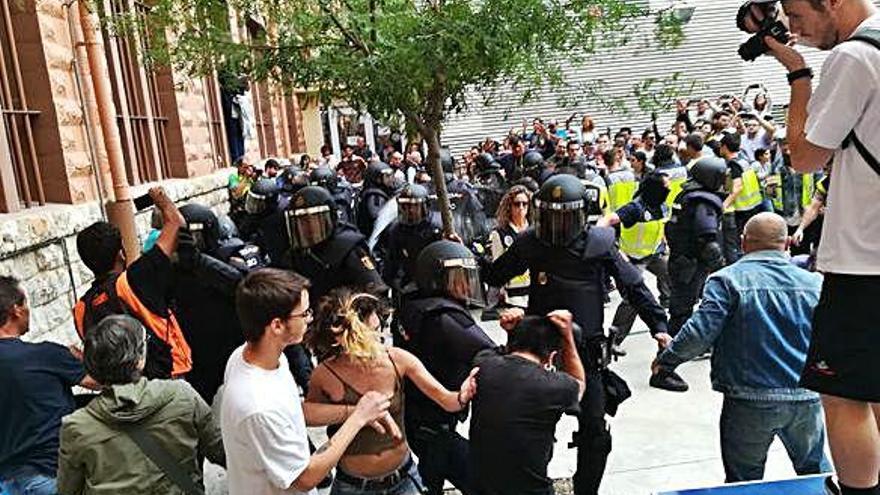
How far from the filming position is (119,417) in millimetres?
2537

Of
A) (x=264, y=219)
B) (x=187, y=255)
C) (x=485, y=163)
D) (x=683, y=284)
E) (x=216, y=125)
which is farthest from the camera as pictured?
(x=216, y=125)

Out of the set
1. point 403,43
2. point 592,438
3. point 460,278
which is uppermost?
point 403,43

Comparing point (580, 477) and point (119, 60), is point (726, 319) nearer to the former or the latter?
point (580, 477)

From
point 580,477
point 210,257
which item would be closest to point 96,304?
point 210,257

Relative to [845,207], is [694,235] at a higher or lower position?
lower

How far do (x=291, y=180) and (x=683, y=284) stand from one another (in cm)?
494

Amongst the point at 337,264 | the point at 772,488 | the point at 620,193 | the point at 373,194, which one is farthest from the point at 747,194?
the point at 772,488

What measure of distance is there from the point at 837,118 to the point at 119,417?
2.42 meters

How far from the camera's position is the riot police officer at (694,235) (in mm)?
6312

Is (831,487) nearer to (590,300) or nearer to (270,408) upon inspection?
(590,300)

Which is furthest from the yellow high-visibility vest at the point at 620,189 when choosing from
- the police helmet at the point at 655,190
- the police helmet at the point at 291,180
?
the police helmet at the point at 291,180

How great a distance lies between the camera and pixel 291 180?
9.34 meters

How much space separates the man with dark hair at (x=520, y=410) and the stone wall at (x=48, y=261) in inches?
159

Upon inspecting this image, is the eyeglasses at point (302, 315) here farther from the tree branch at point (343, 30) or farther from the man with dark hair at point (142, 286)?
the tree branch at point (343, 30)
